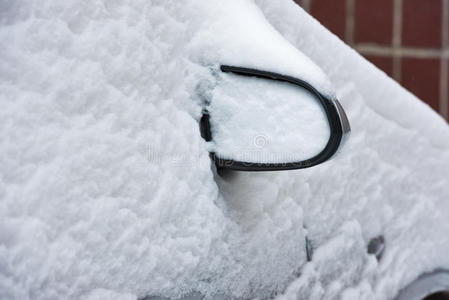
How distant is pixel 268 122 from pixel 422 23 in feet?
13.8

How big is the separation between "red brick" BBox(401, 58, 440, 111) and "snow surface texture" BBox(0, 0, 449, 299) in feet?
10.8

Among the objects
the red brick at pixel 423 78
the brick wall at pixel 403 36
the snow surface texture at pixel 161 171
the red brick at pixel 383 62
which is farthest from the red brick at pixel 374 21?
the snow surface texture at pixel 161 171

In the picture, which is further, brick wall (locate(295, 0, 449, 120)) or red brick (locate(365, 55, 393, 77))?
red brick (locate(365, 55, 393, 77))

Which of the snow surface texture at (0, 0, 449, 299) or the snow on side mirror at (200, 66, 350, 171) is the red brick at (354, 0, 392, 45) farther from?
the snow on side mirror at (200, 66, 350, 171)

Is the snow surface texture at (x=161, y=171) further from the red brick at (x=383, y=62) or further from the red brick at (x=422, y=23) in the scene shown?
the red brick at (x=422, y=23)

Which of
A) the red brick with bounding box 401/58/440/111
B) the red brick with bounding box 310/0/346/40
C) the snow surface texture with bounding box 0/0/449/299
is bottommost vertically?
the red brick with bounding box 401/58/440/111

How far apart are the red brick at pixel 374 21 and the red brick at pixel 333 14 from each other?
0.14 metres

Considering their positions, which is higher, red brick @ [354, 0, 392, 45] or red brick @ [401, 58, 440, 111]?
red brick @ [354, 0, 392, 45]

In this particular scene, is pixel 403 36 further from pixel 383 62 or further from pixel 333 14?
pixel 333 14

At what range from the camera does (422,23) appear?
507cm

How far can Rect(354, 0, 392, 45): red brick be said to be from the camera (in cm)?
479

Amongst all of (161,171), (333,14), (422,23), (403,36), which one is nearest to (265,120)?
(161,171)

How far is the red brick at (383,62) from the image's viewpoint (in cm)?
492

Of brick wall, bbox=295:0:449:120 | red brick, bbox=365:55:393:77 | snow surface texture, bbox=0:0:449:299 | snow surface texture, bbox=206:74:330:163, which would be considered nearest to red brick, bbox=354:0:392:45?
brick wall, bbox=295:0:449:120
